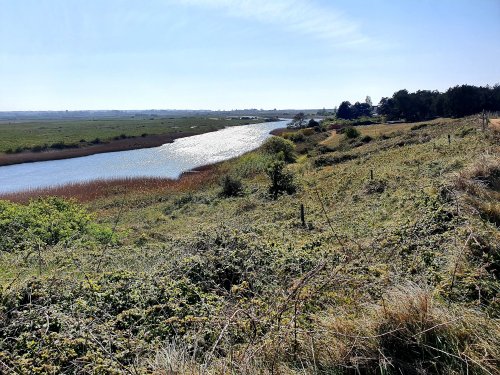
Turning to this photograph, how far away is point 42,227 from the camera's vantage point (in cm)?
1172

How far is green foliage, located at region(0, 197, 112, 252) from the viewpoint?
35.6 ft

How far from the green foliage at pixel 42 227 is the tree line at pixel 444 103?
5792 cm

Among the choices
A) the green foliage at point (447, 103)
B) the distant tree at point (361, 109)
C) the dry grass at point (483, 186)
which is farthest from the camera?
the distant tree at point (361, 109)

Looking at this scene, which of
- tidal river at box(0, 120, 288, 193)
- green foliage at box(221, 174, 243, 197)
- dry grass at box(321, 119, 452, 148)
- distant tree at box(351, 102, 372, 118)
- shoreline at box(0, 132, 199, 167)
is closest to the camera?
green foliage at box(221, 174, 243, 197)

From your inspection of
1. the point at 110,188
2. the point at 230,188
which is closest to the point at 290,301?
the point at 230,188

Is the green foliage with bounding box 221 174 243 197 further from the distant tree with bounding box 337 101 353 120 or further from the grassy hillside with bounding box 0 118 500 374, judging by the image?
the distant tree with bounding box 337 101 353 120

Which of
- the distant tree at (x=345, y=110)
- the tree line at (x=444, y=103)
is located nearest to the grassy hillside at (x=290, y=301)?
the tree line at (x=444, y=103)

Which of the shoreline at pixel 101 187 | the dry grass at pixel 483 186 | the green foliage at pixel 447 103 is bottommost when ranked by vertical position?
the shoreline at pixel 101 187

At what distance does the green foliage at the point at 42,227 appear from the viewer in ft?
35.6

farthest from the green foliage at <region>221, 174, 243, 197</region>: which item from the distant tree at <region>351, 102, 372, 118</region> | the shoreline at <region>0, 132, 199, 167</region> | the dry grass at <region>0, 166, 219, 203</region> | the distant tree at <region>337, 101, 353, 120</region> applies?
the distant tree at <region>351, 102, 372, 118</region>

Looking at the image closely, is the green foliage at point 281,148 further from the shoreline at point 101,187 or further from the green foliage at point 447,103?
the green foliage at point 447,103

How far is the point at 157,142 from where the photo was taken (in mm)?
69000

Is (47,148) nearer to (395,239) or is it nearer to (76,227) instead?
(76,227)

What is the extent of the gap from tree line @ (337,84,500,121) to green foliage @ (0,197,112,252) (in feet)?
190
